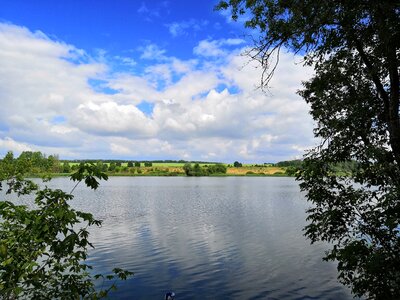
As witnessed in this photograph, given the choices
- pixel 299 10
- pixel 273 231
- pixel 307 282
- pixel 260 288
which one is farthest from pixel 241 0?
pixel 273 231

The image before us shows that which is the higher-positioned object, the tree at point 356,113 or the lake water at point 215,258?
the tree at point 356,113

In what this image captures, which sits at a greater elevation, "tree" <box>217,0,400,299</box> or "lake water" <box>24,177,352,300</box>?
"tree" <box>217,0,400,299</box>

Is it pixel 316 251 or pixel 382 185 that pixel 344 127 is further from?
pixel 316 251

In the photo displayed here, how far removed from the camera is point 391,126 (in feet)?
34.1

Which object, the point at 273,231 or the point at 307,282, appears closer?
the point at 307,282

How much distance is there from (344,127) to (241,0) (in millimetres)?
5387

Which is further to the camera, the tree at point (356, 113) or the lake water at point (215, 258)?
the lake water at point (215, 258)

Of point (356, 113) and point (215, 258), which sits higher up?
point (356, 113)

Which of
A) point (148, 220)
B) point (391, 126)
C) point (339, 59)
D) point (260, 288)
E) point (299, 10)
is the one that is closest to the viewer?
point (299, 10)

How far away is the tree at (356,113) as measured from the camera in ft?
30.2

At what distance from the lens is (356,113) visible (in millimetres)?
10492

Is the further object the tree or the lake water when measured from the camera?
the lake water

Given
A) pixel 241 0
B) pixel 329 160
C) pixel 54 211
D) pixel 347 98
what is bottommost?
pixel 54 211

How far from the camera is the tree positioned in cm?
920
